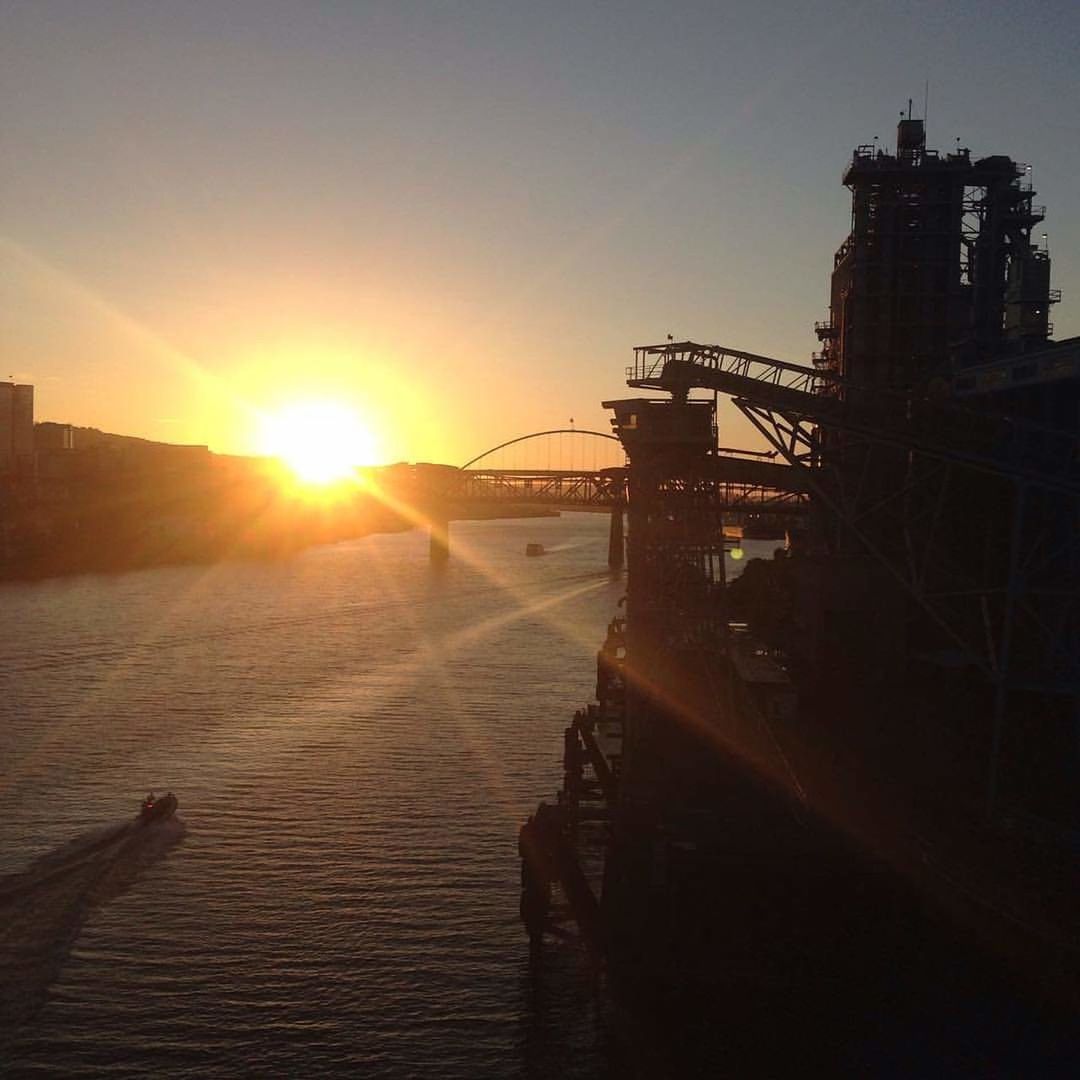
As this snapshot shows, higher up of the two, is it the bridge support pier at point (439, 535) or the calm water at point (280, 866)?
the bridge support pier at point (439, 535)

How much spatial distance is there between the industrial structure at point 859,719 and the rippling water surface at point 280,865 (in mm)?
2428

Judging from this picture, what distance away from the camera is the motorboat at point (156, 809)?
27172 millimetres

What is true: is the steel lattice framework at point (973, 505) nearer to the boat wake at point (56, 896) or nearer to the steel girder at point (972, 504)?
the steel girder at point (972, 504)

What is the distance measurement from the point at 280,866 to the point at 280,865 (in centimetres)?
6

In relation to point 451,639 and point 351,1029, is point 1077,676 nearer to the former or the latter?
point 351,1029

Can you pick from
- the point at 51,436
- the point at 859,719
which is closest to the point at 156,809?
the point at 859,719

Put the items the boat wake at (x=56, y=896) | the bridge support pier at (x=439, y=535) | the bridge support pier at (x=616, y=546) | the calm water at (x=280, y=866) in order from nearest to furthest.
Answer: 1. the calm water at (x=280, y=866)
2. the boat wake at (x=56, y=896)
3. the bridge support pier at (x=439, y=535)
4. the bridge support pier at (x=616, y=546)

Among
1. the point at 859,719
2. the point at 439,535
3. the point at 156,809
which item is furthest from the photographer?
the point at 439,535

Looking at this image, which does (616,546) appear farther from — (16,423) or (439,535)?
(16,423)

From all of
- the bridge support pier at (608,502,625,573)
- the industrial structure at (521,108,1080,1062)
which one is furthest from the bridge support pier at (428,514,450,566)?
the industrial structure at (521,108,1080,1062)

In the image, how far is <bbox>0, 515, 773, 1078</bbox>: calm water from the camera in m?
18.1

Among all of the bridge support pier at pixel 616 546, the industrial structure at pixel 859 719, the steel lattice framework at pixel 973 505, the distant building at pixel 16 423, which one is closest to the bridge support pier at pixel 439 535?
the bridge support pier at pixel 616 546

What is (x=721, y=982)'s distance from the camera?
18609mm

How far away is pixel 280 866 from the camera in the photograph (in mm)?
25219
